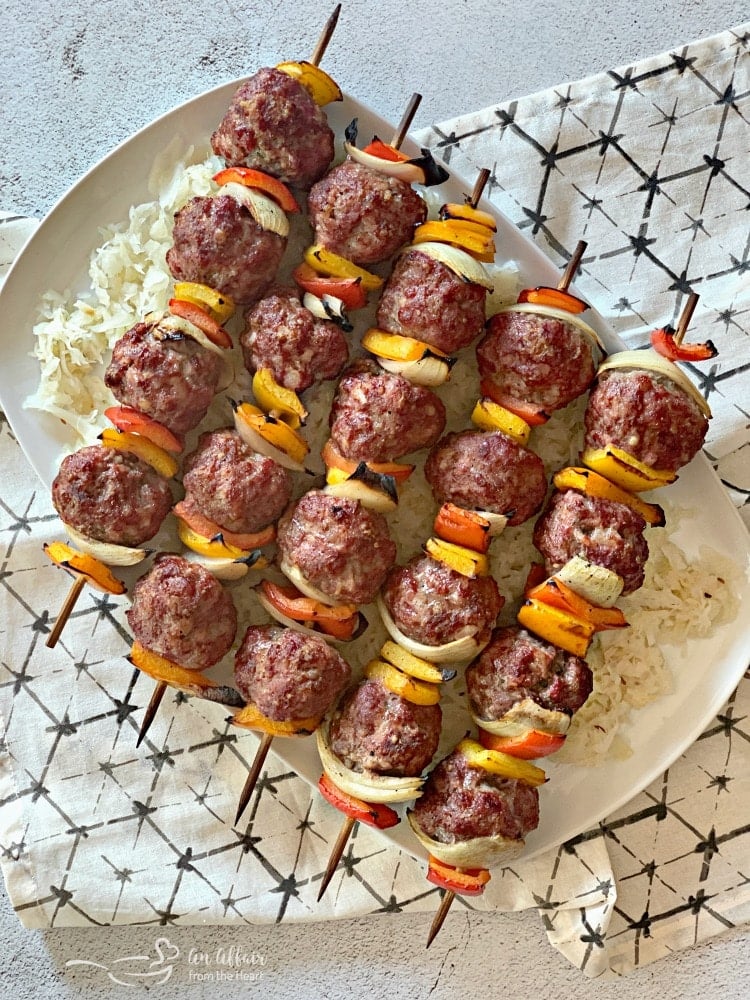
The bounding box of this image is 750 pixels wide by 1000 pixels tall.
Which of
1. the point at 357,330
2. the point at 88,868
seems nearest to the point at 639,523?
the point at 357,330

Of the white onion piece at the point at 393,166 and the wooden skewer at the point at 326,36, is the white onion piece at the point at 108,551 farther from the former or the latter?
the wooden skewer at the point at 326,36

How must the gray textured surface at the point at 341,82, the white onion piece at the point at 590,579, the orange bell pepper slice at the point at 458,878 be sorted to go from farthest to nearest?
the gray textured surface at the point at 341,82 < the orange bell pepper slice at the point at 458,878 < the white onion piece at the point at 590,579

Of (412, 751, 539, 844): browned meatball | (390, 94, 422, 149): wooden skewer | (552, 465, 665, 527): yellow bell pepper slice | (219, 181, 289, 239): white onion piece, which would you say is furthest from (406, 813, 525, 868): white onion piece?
(390, 94, 422, 149): wooden skewer

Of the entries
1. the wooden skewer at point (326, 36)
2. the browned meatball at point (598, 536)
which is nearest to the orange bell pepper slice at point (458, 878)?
the browned meatball at point (598, 536)

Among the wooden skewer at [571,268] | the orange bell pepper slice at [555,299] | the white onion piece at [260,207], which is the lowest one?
the white onion piece at [260,207]

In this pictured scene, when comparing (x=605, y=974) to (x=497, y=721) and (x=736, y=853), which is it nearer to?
(x=736, y=853)

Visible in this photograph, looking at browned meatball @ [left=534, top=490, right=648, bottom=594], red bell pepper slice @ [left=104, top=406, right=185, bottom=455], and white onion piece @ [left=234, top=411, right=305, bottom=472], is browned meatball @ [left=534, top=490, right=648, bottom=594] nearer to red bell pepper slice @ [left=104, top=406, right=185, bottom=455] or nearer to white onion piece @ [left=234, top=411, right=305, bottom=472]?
white onion piece @ [left=234, top=411, right=305, bottom=472]

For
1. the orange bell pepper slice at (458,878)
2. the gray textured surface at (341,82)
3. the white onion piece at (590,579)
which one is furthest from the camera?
the gray textured surface at (341,82)
